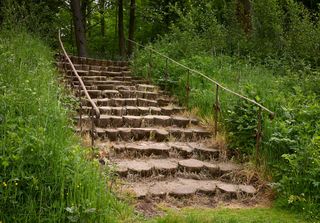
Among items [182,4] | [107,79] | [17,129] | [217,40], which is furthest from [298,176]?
[182,4]

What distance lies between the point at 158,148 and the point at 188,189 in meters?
1.32

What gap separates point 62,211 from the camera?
4.10 meters

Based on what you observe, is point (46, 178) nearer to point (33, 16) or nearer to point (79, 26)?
point (33, 16)

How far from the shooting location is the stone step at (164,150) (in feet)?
22.5

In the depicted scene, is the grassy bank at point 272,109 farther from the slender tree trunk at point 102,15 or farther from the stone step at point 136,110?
the slender tree trunk at point 102,15

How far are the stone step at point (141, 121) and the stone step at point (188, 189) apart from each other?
2037 mm

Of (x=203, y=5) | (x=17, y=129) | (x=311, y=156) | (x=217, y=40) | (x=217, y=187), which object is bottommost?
(x=217, y=187)

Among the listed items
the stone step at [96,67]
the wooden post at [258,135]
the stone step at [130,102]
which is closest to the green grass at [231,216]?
the wooden post at [258,135]

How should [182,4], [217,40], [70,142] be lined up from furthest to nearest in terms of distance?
1. [182,4]
2. [217,40]
3. [70,142]

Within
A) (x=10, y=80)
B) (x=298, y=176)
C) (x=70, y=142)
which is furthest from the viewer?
(x=10, y=80)

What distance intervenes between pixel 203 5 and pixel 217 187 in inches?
492

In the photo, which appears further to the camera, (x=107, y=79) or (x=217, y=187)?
(x=107, y=79)

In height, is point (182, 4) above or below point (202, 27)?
above

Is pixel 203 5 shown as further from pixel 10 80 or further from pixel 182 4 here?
pixel 10 80
